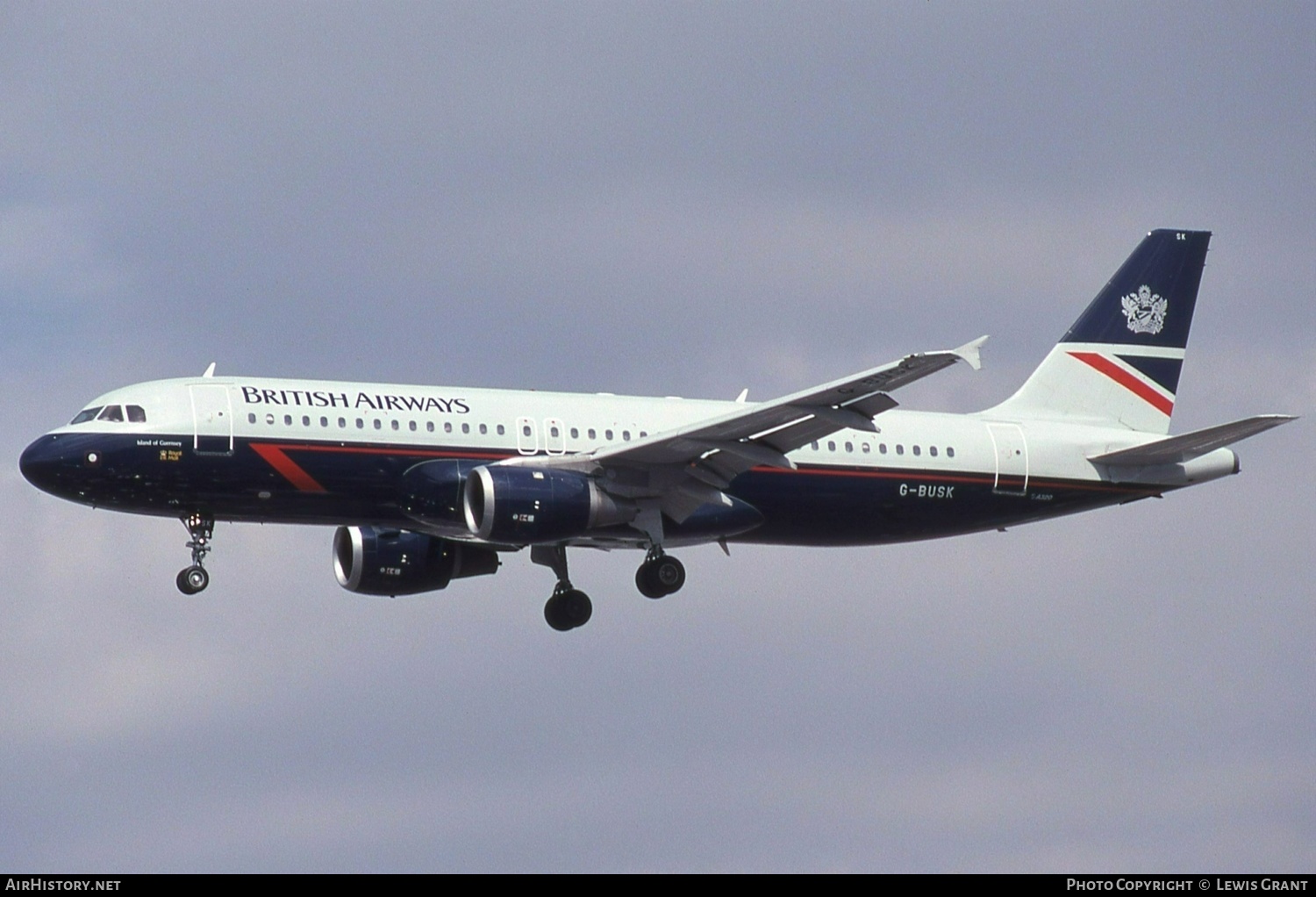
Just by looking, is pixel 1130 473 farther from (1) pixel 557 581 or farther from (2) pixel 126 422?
(2) pixel 126 422

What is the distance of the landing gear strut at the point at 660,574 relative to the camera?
181ft

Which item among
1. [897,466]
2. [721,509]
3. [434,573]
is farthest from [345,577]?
[897,466]

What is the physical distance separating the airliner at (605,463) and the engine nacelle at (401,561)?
0.05 meters

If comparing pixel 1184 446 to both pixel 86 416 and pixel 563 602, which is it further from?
pixel 86 416

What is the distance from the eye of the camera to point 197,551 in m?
52.4

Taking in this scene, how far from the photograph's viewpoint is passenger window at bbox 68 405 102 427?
172ft

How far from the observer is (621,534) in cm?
5484

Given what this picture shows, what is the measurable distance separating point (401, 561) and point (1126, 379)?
20.1 meters

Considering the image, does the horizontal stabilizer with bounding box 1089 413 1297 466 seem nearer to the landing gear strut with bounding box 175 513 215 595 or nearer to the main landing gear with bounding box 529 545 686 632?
the main landing gear with bounding box 529 545 686 632

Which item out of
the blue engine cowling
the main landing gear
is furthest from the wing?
the main landing gear

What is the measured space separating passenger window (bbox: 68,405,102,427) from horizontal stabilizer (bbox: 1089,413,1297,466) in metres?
25.0

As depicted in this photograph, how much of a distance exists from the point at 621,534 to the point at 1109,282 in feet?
56.4

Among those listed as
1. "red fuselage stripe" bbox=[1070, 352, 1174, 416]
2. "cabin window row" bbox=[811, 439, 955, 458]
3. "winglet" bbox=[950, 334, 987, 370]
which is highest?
"red fuselage stripe" bbox=[1070, 352, 1174, 416]

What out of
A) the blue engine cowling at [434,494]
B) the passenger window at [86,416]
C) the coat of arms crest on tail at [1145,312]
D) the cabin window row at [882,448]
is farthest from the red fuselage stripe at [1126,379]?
the passenger window at [86,416]
